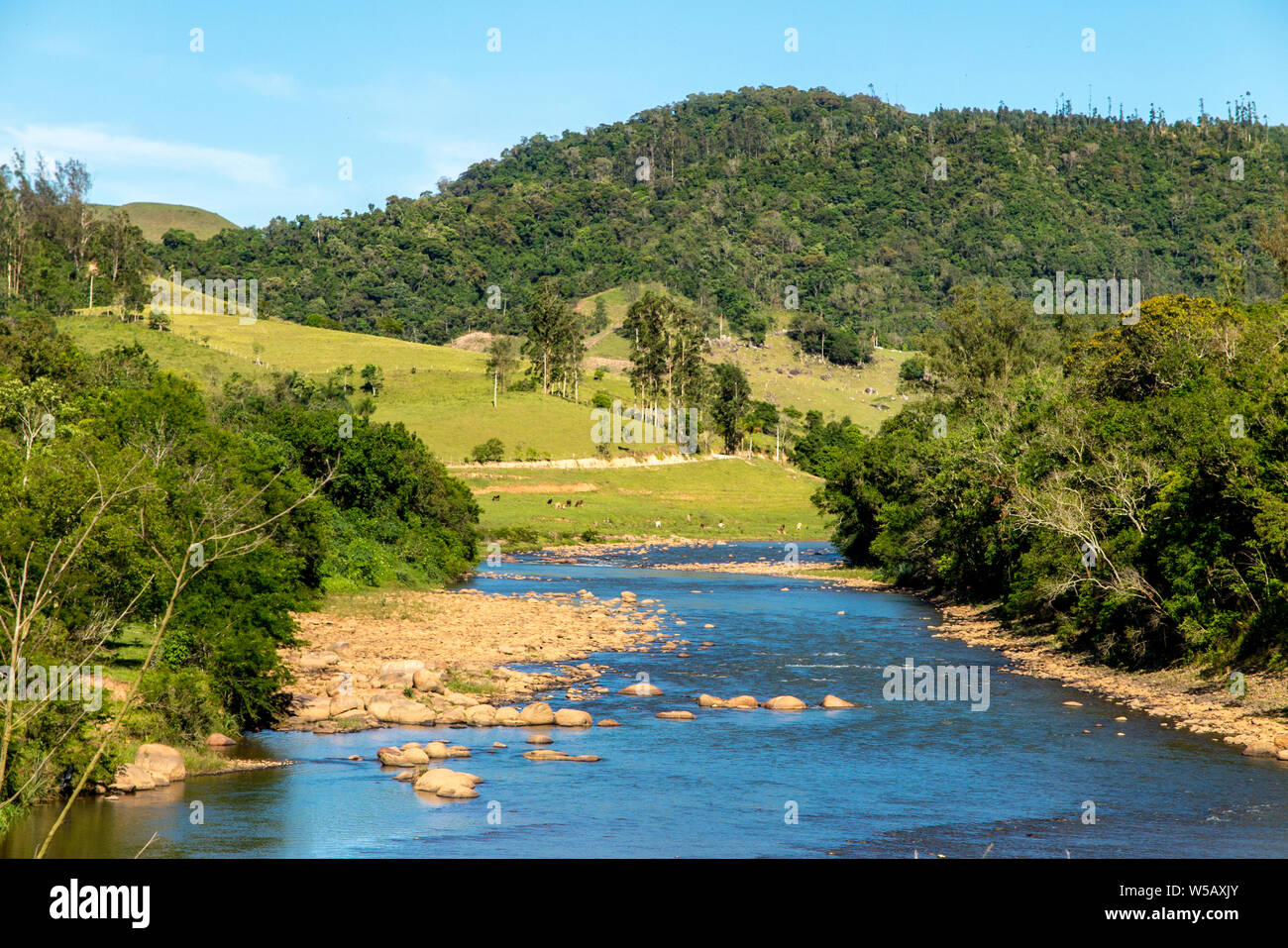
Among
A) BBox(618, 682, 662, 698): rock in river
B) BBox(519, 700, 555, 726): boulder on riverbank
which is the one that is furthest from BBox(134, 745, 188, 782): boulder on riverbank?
BBox(618, 682, 662, 698): rock in river

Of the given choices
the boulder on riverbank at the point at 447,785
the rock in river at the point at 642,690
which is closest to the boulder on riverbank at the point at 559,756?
the boulder on riverbank at the point at 447,785

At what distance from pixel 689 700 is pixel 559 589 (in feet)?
90.6

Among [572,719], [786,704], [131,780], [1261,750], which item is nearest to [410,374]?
[786,704]

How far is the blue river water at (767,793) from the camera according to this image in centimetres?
1825

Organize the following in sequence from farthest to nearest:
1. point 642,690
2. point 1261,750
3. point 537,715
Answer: point 642,690 → point 537,715 → point 1261,750

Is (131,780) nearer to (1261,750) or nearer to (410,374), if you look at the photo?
(1261,750)

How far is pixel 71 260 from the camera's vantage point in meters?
151

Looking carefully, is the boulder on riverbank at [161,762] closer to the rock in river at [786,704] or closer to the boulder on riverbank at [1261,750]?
the rock in river at [786,704]

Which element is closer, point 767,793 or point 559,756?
point 767,793

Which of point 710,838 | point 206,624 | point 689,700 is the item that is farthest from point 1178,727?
point 206,624

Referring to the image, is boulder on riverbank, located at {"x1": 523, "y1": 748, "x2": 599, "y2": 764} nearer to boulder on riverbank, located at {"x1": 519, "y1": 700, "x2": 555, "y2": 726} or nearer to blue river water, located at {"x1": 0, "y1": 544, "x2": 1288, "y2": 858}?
blue river water, located at {"x1": 0, "y1": 544, "x2": 1288, "y2": 858}

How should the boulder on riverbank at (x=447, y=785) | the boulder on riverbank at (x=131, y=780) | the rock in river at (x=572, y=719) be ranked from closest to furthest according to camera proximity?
1. the boulder on riverbank at (x=131, y=780)
2. the boulder on riverbank at (x=447, y=785)
3. the rock in river at (x=572, y=719)

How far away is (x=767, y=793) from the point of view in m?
21.7

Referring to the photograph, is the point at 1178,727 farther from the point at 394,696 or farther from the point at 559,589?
the point at 559,589
